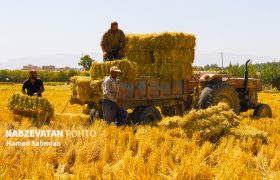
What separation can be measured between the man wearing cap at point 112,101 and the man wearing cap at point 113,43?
1931 mm

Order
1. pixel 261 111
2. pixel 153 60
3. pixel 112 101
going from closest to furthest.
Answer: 1. pixel 112 101
2. pixel 153 60
3. pixel 261 111

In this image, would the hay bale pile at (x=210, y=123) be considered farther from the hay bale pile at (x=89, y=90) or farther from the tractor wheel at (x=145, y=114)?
the hay bale pile at (x=89, y=90)

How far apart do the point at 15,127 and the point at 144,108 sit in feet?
10.6

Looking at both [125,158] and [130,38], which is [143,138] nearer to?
[125,158]

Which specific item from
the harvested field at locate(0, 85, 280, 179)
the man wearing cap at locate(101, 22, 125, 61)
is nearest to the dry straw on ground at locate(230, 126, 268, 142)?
the harvested field at locate(0, 85, 280, 179)

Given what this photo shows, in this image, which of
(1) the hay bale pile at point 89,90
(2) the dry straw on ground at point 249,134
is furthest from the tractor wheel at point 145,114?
(2) the dry straw on ground at point 249,134

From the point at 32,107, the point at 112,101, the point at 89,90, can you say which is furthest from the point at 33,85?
the point at 112,101

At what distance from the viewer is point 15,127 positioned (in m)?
8.32

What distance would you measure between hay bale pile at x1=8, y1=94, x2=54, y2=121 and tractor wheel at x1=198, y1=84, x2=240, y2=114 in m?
4.02

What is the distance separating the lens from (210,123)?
25.5 feet

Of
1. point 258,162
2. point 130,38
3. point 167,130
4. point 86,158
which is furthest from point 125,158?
point 130,38

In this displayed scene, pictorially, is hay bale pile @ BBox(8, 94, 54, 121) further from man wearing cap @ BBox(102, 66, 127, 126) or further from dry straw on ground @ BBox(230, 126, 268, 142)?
dry straw on ground @ BBox(230, 126, 268, 142)

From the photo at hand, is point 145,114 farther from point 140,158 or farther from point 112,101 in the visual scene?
point 140,158

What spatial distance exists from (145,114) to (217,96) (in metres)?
2.05
